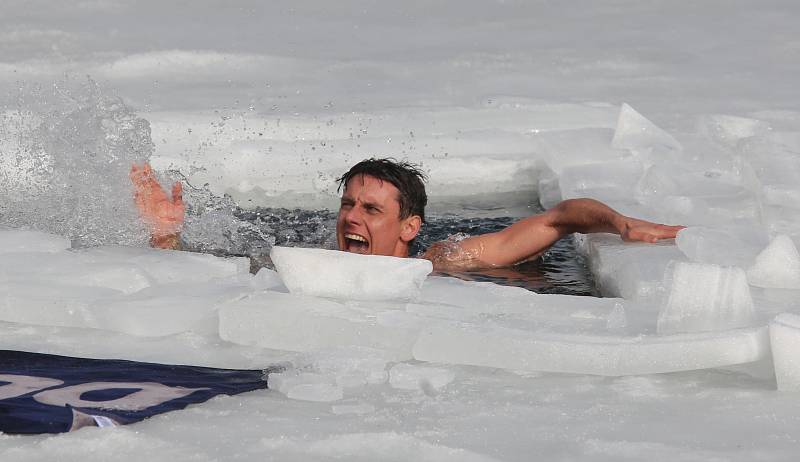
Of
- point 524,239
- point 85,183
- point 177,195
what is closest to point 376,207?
point 524,239

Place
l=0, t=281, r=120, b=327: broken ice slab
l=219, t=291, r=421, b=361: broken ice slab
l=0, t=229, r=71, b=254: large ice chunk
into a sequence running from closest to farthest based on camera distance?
l=219, t=291, r=421, b=361: broken ice slab < l=0, t=281, r=120, b=327: broken ice slab < l=0, t=229, r=71, b=254: large ice chunk

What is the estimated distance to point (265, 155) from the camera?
17.7ft

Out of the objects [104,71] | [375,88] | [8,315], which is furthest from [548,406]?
[104,71]

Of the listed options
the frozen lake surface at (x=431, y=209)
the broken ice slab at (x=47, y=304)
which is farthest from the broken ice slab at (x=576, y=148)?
the broken ice slab at (x=47, y=304)

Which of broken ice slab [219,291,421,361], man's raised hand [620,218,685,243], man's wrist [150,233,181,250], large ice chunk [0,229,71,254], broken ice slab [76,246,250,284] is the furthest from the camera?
Result: man's wrist [150,233,181,250]

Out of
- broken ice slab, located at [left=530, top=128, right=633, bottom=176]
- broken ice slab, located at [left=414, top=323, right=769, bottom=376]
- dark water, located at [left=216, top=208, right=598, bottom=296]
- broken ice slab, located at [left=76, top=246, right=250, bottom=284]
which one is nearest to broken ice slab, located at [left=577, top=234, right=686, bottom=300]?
dark water, located at [left=216, top=208, right=598, bottom=296]

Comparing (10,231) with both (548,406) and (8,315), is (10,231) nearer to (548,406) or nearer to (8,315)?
(8,315)

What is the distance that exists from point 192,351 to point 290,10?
259 inches

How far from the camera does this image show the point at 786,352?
2268mm

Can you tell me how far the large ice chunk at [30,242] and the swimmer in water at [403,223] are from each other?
54 centimetres

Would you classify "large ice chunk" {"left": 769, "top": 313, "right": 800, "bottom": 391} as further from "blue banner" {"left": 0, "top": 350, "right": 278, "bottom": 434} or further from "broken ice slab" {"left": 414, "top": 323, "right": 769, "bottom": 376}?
"blue banner" {"left": 0, "top": 350, "right": 278, "bottom": 434}

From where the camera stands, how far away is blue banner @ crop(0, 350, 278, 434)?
→ 223 cm

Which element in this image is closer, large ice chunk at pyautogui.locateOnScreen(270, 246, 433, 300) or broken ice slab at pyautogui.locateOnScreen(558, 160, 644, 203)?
large ice chunk at pyautogui.locateOnScreen(270, 246, 433, 300)

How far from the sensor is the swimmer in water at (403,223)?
3904 millimetres
